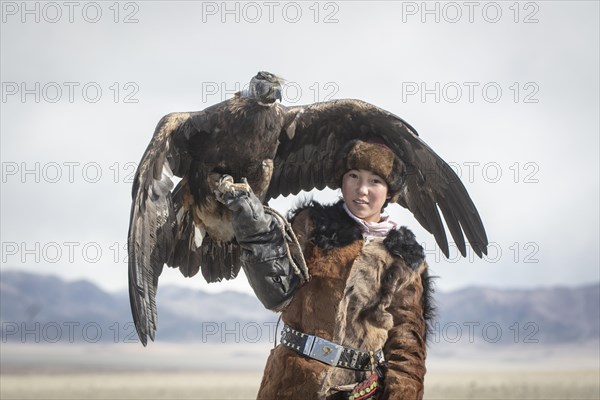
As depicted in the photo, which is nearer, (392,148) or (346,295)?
(346,295)

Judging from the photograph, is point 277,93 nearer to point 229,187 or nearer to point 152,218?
point 229,187

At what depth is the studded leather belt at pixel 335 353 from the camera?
2887 millimetres

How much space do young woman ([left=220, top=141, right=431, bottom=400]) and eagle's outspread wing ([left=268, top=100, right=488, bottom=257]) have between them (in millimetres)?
285

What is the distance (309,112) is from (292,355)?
5.13 ft

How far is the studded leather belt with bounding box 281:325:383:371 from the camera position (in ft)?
9.47

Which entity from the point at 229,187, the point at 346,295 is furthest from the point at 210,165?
the point at 346,295

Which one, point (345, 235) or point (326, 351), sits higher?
point (345, 235)

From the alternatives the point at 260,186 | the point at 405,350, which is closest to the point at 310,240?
the point at 405,350

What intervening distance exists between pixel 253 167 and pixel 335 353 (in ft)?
4.53

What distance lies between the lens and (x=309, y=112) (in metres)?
4.13

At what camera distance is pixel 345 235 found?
3.04 m

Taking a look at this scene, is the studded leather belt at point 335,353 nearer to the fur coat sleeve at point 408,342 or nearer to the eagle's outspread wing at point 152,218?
the fur coat sleeve at point 408,342

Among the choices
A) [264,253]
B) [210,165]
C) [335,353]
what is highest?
[210,165]

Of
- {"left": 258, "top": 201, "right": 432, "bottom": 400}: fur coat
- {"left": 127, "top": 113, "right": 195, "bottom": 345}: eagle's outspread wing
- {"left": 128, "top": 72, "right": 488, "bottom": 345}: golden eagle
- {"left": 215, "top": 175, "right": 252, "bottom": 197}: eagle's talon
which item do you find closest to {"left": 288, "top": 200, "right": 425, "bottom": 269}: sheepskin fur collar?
{"left": 258, "top": 201, "right": 432, "bottom": 400}: fur coat
